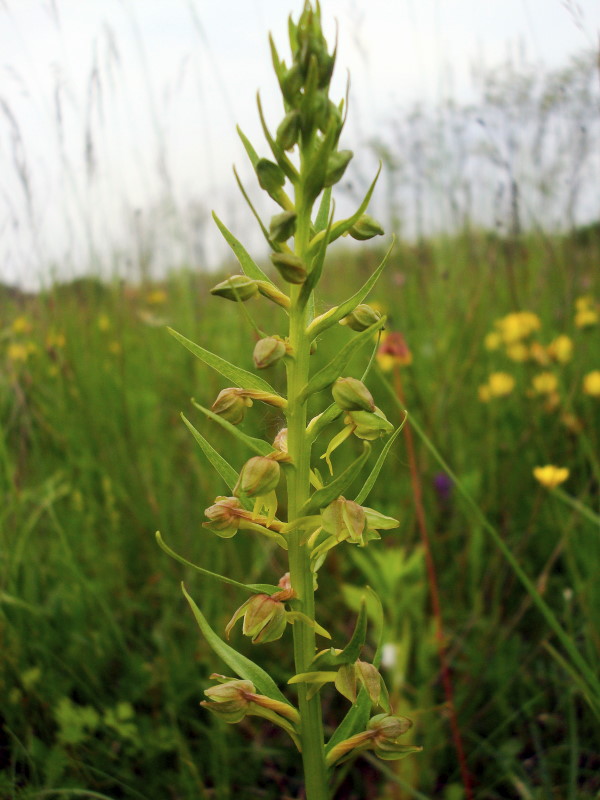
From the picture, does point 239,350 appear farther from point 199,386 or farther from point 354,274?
point 354,274

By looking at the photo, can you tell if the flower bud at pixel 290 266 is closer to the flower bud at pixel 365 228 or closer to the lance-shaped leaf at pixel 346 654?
the flower bud at pixel 365 228

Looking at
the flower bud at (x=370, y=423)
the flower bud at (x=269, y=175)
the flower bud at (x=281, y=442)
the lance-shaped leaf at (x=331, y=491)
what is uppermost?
the flower bud at (x=269, y=175)

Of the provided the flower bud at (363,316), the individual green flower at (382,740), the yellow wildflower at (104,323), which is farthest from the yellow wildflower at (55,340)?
the individual green flower at (382,740)

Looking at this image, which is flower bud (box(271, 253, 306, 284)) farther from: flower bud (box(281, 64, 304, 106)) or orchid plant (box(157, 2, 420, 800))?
flower bud (box(281, 64, 304, 106))

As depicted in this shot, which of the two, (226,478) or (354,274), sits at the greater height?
(354,274)

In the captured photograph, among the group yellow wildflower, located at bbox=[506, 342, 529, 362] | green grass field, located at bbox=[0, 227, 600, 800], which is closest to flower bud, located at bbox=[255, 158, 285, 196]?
green grass field, located at bbox=[0, 227, 600, 800]

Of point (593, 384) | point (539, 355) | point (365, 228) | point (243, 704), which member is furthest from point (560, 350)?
point (243, 704)

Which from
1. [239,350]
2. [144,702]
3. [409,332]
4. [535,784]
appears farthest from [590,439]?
[144,702]
